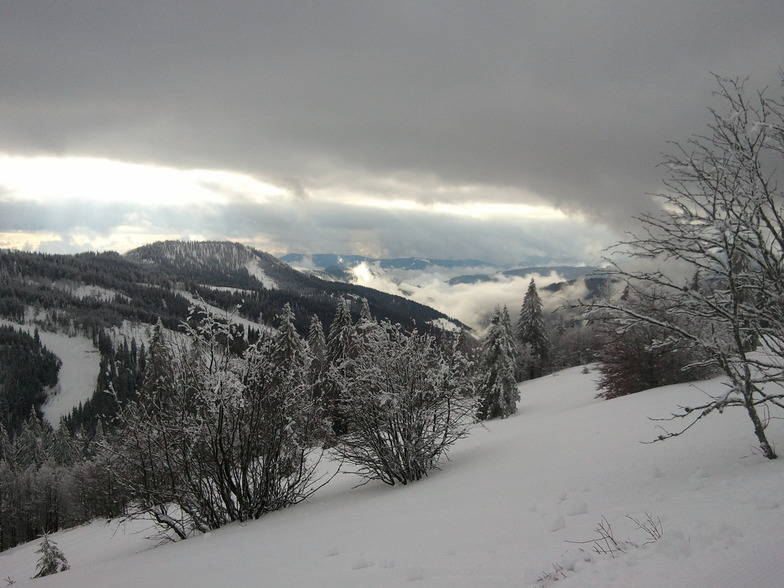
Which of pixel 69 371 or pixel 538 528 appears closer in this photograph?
pixel 538 528

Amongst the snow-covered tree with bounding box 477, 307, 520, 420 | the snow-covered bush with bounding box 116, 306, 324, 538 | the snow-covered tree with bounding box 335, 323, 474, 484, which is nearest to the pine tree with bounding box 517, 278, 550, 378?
the snow-covered tree with bounding box 477, 307, 520, 420

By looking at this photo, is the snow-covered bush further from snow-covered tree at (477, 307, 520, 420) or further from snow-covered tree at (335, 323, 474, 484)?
snow-covered tree at (477, 307, 520, 420)

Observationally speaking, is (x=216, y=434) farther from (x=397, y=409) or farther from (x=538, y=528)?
(x=538, y=528)

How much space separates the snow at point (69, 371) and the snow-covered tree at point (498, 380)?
135 m

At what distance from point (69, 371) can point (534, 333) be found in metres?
153

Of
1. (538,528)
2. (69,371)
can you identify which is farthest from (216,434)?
(69,371)

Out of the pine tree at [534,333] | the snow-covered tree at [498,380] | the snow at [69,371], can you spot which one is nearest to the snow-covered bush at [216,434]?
the snow-covered tree at [498,380]

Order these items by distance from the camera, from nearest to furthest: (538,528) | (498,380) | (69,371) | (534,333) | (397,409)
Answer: (538,528)
(397,409)
(498,380)
(534,333)
(69,371)

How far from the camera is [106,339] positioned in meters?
154

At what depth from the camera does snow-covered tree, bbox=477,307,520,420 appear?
96.1ft

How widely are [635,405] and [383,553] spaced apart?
1220 cm

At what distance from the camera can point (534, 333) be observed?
55906 mm

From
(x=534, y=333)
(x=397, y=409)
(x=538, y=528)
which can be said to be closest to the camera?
(x=538, y=528)

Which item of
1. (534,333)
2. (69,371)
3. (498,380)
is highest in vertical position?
(534,333)
